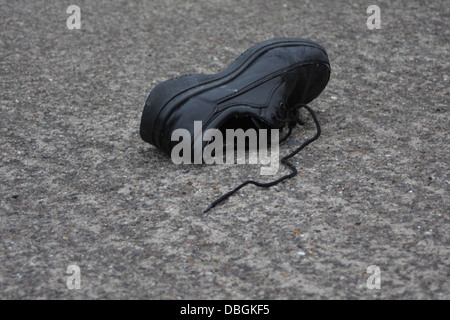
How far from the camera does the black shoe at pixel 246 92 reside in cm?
213

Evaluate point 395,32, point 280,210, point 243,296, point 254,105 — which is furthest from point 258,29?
point 243,296

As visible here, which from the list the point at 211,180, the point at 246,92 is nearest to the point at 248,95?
the point at 246,92

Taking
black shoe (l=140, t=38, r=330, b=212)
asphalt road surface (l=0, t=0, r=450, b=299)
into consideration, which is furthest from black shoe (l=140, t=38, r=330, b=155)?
asphalt road surface (l=0, t=0, r=450, b=299)

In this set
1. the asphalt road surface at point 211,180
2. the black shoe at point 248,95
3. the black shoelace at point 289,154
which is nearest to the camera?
the asphalt road surface at point 211,180

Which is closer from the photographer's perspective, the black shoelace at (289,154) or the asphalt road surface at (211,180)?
the asphalt road surface at (211,180)

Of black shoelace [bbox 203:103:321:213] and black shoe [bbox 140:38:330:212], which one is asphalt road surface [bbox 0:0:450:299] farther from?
black shoe [bbox 140:38:330:212]

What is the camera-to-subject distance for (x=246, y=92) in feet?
7.31

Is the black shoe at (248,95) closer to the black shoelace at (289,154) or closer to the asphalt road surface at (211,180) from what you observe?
the black shoelace at (289,154)

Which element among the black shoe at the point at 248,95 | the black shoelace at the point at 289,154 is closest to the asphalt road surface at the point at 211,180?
the black shoelace at the point at 289,154

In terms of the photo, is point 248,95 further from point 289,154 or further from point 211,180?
point 211,180

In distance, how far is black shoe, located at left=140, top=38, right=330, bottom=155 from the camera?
213 cm

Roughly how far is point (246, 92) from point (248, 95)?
15mm
